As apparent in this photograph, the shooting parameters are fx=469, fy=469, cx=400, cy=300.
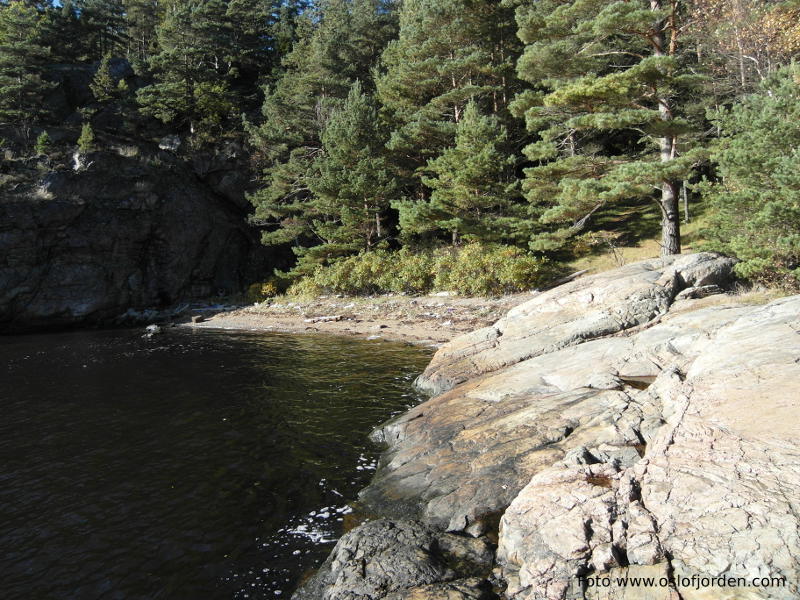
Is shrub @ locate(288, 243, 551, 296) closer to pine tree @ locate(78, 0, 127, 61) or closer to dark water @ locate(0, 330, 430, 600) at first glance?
dark water @ locate(0, 330, 430, 600)

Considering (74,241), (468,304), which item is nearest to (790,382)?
(468,304)

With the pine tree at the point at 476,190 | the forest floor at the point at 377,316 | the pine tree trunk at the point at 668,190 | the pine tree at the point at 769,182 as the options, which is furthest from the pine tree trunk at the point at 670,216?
the pine tree at the point at 476,190

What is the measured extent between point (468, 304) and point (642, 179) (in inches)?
392

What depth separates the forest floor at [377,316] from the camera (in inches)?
842

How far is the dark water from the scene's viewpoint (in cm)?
610

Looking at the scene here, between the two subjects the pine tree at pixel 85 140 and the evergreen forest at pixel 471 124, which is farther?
the pine tree at pixel 85 140

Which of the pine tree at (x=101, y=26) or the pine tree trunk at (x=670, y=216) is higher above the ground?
the pine tree at (x=101, y=26)

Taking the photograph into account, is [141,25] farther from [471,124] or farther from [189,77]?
[471,124]

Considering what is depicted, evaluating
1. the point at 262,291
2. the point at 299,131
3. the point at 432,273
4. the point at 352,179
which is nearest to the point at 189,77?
the point at 299,131

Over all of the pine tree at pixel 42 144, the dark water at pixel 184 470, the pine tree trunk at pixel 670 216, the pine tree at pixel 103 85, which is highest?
the pine tree at pixel 103 85

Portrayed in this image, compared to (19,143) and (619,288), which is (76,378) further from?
(19,143)

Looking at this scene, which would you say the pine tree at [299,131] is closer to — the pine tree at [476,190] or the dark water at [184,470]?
the pine tree at [476,190]

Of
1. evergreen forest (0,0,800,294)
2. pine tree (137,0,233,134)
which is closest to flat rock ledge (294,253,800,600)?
evergreen forest (0,0,800,294)

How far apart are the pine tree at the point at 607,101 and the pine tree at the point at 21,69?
35904 mm
